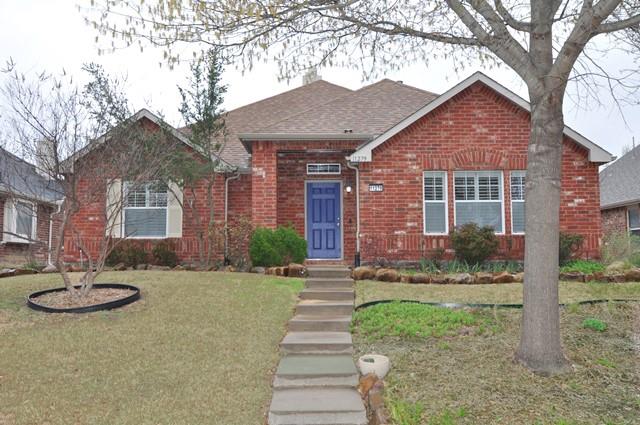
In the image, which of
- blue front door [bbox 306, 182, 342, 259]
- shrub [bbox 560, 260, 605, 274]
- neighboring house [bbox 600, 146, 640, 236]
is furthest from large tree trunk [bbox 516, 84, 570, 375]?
neighboring house [bbox 600, 146, 640, 236]

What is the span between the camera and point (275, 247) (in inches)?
449

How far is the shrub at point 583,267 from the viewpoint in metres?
10.7

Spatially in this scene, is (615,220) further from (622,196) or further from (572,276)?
(572,276)

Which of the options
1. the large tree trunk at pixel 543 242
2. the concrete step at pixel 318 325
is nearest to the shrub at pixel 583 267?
the concrete step at pixel 318 325

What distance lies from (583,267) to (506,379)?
738cm

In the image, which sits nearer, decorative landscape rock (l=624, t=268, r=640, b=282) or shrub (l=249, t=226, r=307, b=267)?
decorative landscape rock (l=624, t=268, r=640, b=282)

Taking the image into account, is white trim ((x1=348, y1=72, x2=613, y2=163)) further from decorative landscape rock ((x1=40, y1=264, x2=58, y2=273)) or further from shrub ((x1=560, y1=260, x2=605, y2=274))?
decorative landscape rock ((x1=40, y1=264, x2=58, y2=273))

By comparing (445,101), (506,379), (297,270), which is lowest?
(506,379)

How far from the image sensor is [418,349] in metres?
6.11

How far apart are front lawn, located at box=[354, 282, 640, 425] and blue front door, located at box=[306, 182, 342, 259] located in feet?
18.4

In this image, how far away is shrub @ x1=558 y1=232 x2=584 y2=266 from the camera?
11.6 metres

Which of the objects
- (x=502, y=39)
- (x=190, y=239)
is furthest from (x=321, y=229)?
(x=502, y=39)

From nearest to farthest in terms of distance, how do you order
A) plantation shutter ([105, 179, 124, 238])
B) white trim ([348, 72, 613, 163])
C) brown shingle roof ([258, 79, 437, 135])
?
plantation shutter ([105, 179, 124, 238]), white trim ([348, 72, 613, 163]), brown shingle roof ([258, 79, 437, 135])

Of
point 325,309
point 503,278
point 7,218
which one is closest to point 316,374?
point 325,309
